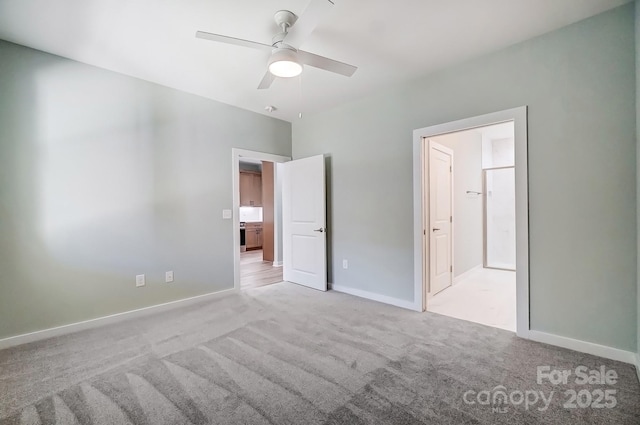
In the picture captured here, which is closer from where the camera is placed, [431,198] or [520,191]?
[520,191]

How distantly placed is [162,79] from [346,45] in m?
2.18

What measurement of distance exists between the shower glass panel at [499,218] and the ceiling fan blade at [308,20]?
526 cm

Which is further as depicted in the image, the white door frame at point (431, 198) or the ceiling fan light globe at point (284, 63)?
the white door frame at point (431, 198)

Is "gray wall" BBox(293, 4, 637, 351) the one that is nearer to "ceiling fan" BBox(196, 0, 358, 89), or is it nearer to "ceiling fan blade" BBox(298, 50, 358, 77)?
"ceiling fan blade" BBox(298, 50, 358, 77)

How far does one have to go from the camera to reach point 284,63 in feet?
6.72

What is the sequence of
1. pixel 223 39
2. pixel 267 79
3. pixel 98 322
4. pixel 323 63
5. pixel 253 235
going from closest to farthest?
pixel 223 39, pixel 323 63, pixel 267 79, pixel 98 322, pixel 253 235

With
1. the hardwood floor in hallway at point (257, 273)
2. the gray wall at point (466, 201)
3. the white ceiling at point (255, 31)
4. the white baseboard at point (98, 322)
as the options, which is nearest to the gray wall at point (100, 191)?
the white baseboard at point (98, 322)

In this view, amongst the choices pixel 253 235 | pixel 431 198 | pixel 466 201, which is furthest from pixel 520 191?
pixel 253 235

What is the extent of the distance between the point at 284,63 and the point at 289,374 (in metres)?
2.27

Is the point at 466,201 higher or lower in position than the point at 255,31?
lower

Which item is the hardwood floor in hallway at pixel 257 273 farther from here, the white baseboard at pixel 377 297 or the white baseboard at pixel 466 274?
the white baseboard at pixel 466 274

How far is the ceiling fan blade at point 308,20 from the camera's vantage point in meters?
1.60

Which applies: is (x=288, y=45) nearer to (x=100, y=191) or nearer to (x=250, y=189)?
(x=100, y=191)

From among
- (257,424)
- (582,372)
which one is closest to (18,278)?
(257,424)
